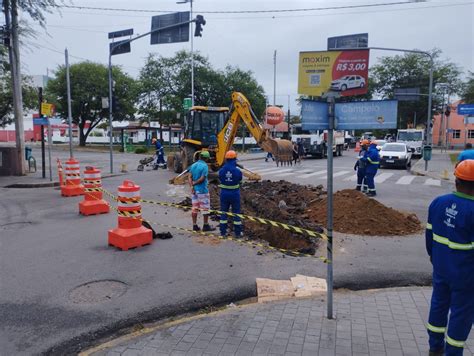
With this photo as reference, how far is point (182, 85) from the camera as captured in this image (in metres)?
46.3

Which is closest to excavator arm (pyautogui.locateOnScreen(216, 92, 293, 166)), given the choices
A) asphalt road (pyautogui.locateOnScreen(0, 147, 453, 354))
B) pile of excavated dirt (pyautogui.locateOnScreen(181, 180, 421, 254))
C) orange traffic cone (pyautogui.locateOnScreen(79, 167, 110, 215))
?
pile of excavated dirt (pyautogui.locateOnScreen(181, 180, 421, 254))

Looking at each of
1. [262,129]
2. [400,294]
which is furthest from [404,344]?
[262,129]

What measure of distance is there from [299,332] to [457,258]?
1.78 metres

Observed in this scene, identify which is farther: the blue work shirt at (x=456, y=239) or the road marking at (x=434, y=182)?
the road marking at (x=434, y=182)

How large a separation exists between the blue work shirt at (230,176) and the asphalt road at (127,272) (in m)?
1.20

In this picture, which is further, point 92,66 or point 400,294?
point 92,66

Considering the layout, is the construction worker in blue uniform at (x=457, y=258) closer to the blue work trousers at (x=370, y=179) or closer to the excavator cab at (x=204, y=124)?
the blue work trousers at (x=370, y=179)

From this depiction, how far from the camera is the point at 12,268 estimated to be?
6566 mm

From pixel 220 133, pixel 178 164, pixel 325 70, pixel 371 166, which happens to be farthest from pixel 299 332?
pixel 178 164

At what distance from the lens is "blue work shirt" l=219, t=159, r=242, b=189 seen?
805 centimetres

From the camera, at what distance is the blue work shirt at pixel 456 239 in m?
3.34

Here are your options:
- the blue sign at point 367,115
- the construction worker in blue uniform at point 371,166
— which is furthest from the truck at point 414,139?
the blue sign at point 367,115

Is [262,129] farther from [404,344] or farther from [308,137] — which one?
[308,137]

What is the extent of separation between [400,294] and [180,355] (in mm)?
3132
